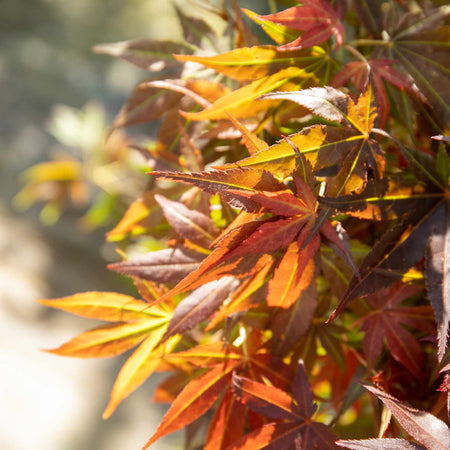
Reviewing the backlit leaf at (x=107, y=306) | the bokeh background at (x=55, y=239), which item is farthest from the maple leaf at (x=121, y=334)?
the bokeh background at (x=55, y=239)

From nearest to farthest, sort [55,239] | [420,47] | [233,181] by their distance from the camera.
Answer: [233,181] → [420,47] → [55,239]

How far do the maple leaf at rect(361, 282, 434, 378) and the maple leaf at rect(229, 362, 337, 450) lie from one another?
6 cm

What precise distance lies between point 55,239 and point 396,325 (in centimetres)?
144

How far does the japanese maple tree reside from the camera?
263mm

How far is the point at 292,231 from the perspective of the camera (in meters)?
0.26

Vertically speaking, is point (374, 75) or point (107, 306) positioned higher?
point (374, 75)

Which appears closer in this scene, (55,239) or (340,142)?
(340,142)

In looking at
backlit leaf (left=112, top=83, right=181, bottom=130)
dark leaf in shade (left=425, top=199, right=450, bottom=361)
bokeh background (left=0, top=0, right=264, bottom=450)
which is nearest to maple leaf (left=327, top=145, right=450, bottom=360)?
dark leaf in shade (left=425, top=199, right=450, bottom=361)

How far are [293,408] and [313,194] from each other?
0.52 ft

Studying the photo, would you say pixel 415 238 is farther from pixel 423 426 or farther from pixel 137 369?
pixel 137 369

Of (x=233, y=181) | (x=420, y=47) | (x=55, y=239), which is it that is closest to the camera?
(x=233, y=181)

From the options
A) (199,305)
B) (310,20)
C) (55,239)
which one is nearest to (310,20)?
(310,20)

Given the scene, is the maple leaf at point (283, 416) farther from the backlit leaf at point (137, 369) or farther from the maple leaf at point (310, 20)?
the maple leaf at point (310, 20)

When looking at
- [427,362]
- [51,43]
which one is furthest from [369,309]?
[51,43]
